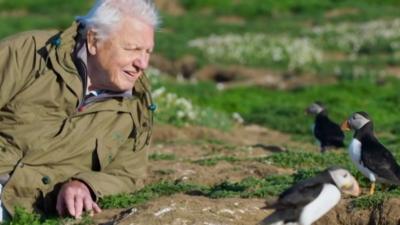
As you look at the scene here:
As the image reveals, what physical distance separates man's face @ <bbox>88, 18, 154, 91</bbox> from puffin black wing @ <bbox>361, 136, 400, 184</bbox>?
2.11 metres

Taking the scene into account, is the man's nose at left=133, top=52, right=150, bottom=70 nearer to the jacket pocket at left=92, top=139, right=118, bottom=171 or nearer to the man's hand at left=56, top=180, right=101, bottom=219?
the jacket pocket at left=92, top=139, right=118, bottom=171

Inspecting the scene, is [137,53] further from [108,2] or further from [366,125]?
[366,125]

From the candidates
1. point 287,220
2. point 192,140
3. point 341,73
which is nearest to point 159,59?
point 341,73

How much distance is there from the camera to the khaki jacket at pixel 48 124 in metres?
7.68

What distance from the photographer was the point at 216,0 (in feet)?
159

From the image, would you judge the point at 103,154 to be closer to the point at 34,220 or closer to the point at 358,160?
the point at 34,220

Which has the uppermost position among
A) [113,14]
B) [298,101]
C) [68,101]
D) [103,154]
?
[113,14]

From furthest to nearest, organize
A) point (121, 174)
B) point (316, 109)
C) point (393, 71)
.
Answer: point (393, 71)
point (316, 109)
point (121, 174)

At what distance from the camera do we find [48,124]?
7801mm

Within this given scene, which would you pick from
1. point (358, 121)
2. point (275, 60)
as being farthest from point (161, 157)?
point (275, 60)

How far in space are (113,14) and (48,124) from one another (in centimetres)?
97

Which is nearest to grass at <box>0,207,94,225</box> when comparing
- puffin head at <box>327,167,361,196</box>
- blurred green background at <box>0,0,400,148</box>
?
puffin head at <box>327,167,361,196</box>

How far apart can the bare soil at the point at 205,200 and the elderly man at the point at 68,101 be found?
0.42 m

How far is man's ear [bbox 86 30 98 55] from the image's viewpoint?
7.80 meters
